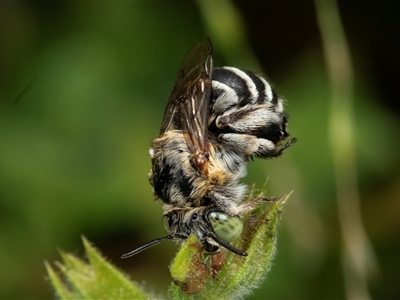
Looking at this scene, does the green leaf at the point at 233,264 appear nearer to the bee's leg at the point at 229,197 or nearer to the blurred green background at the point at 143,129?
the bee's leg at the point at 229,197

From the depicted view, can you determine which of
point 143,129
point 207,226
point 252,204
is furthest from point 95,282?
point 143,129

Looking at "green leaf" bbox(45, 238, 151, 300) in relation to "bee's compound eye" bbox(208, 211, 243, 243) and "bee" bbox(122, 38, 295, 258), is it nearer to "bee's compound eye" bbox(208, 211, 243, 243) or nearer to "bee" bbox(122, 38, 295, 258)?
"bee" bbox(122, 38, 295, 258)

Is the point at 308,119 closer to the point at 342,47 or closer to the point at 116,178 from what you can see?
the point at 342,47

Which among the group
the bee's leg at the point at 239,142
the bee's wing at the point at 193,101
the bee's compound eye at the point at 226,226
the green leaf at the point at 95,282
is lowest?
the green leaf at the point at 95,282

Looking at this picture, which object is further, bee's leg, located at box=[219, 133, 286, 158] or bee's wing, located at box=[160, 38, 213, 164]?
bee's leg, located at box=[219, 133, 286, 158]

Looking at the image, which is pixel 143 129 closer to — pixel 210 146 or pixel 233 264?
pixel 210 146

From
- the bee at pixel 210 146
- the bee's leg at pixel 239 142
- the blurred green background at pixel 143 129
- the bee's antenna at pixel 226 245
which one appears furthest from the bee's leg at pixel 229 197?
the blurred green background at pixel 143 129

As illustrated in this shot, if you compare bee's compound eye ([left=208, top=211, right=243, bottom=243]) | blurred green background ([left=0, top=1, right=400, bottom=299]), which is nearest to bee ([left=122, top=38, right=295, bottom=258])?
bee's compound eye ([left=208, top=211, right=243, bottom=243])

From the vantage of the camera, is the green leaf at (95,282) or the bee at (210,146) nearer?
the bee at (210,146)
